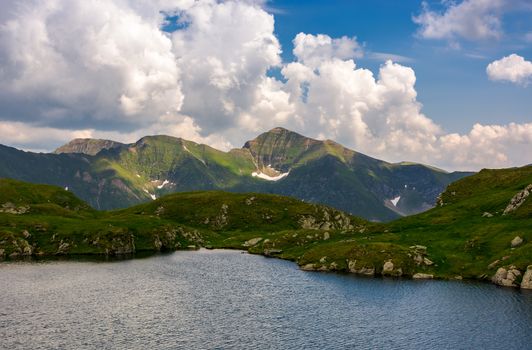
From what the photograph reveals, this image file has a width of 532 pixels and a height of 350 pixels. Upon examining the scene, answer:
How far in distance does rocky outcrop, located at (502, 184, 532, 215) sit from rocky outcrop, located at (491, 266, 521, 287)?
53.1 metres

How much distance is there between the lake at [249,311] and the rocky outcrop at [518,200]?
5780 centimetres

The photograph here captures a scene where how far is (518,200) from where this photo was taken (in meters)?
177

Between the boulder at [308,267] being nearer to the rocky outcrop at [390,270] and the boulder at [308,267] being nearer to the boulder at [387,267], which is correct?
the boulder at [387,267]

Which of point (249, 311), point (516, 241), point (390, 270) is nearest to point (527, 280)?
point (516, 241)

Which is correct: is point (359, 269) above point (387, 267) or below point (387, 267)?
below

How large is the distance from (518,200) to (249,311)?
12449 cm

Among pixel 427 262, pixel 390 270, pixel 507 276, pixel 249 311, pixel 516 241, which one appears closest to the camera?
pixel 249 311

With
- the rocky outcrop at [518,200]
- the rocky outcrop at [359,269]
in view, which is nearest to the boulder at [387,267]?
the rocky outcrop at [359,269]

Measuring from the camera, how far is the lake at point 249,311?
84.2 m

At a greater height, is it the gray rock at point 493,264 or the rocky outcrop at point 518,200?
the rocky outcrop at point 518,200

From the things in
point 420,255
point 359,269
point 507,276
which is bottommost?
point 359,269

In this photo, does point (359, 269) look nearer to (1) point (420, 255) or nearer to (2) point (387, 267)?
(2) point (387, 267)

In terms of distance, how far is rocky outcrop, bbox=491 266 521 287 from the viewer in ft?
422

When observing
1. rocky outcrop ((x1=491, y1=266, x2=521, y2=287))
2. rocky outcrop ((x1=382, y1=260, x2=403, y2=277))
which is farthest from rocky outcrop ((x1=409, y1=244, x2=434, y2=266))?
rocky outcrop ((x1=491, y1=266, x2=521, y2=287))
